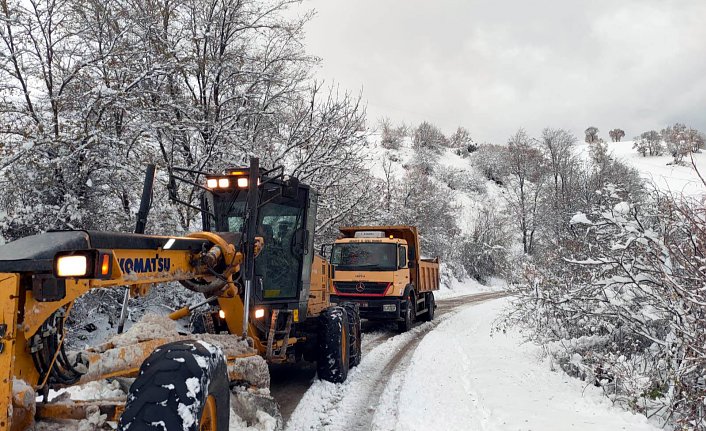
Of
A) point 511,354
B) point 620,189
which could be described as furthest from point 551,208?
point 620,189

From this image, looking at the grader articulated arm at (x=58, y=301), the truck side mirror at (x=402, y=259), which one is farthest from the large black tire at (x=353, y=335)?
the truck side mirror at (x=402, y=259)

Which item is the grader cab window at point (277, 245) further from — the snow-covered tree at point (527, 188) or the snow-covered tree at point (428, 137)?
the snow-covered tree at point (428, 137)

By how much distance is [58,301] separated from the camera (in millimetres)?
2455

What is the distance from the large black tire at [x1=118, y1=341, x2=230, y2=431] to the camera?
2.46 metres

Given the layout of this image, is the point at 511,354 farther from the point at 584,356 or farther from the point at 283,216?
the point at 283,216

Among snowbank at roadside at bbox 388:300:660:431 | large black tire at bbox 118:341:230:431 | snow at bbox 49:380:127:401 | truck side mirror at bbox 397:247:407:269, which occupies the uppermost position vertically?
truck side mirror at bbox 397:247:407:269

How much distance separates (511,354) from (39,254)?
27.6ft

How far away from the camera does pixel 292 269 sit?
6441 mm

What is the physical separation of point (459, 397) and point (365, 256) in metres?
7.02

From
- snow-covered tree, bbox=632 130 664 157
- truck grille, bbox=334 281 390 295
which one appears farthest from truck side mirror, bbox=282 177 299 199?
snow-covered tree, bbox=632 130 664 157

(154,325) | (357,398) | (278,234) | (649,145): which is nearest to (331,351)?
(357,398)

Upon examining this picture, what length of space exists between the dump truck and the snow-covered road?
2838mm

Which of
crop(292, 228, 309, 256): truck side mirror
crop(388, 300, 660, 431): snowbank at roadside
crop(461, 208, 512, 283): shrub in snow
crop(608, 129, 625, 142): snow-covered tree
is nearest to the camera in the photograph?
crop(388, 300, 660, 431): snowbank at roadside

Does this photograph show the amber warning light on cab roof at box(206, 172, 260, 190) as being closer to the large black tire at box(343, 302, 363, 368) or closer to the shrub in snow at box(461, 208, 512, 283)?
the large black tire at box(343, 302, 363, 368)
